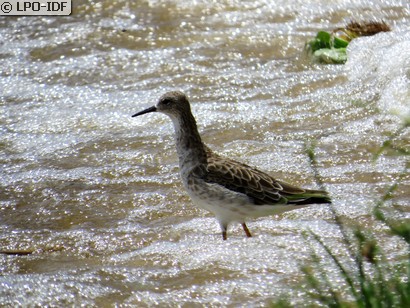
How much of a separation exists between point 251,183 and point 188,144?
618mm

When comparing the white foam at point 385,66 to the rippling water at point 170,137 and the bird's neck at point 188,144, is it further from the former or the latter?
the bird's neck at point 188,144

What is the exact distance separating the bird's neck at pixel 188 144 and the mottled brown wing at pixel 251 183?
0.39 feet

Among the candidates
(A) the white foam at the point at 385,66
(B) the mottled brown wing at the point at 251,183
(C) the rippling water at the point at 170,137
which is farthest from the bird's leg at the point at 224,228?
(A) the white foam at the point at 385,66

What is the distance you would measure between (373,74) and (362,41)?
739 mm

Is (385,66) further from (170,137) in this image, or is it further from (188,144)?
(188,144)

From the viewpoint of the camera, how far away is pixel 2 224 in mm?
6496

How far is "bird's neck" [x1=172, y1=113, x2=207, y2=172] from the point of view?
244 inches

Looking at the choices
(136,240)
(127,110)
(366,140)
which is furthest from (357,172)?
(127,110)

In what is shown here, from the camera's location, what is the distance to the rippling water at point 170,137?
5434 millimetres

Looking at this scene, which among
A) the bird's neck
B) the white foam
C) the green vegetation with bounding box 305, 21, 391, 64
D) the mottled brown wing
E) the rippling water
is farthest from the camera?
the green vegetation with bounding box 305, 21, 391, 64

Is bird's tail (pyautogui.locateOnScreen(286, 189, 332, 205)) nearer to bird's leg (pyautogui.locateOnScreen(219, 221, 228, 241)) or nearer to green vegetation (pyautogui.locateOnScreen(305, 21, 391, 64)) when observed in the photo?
bird's leg (pyautogui.locateOnScreen(219, 221, 228, 241))

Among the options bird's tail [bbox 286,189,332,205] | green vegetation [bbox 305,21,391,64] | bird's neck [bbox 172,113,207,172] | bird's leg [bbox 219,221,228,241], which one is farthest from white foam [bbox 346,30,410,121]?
bird's leg [bbox 219,221,228,241]

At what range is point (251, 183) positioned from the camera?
19.6ft

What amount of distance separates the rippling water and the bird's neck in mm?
464
